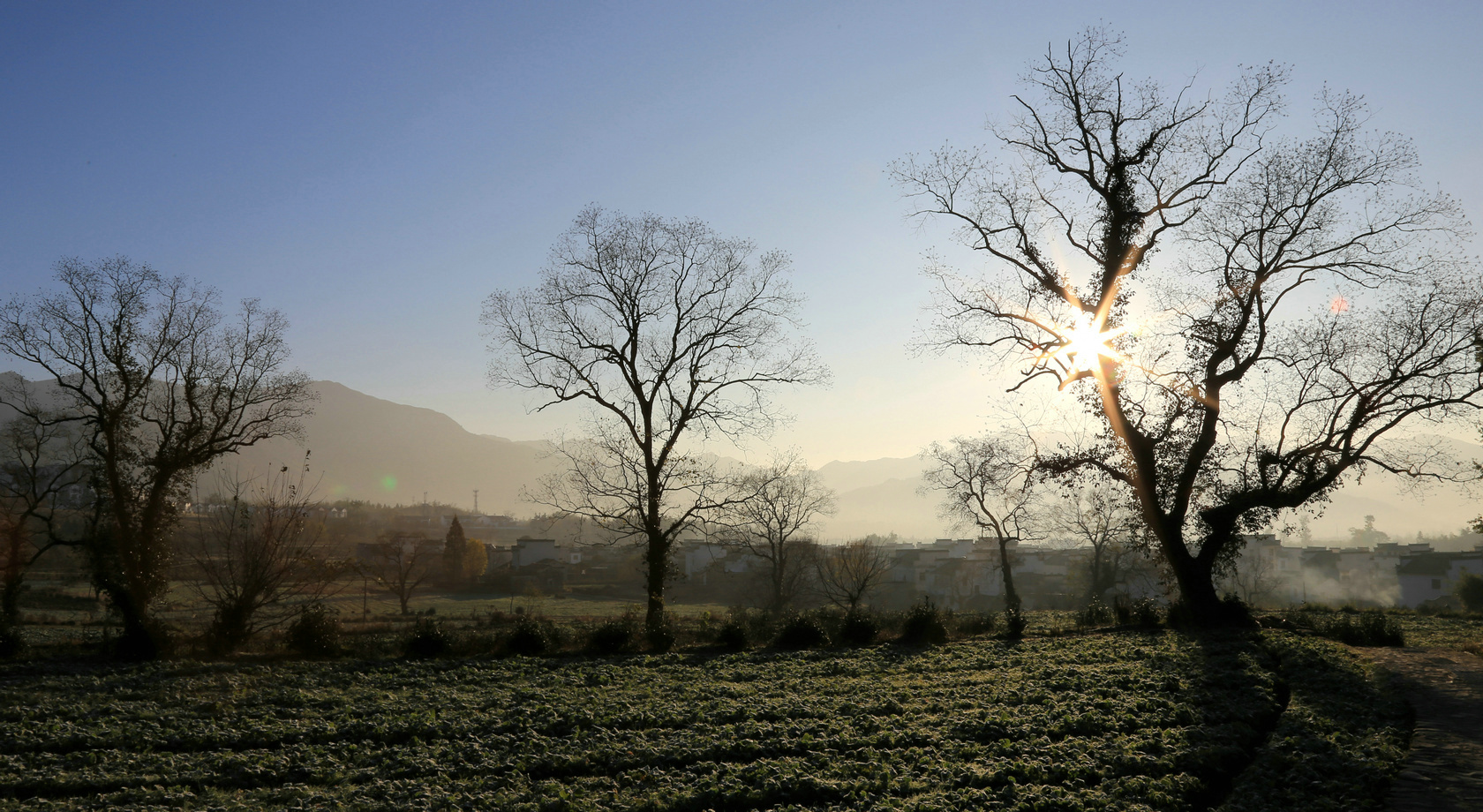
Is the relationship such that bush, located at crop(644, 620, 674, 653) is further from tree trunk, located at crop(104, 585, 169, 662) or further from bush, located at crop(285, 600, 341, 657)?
tree trunk, located at crop(104, 585, 169, 662)

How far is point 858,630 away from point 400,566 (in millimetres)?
38387

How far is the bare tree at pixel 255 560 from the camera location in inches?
652

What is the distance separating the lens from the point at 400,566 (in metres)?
49.0

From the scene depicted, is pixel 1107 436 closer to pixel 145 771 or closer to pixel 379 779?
pixel 379 779

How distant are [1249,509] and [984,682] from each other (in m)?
14.0

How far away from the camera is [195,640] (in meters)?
16.7

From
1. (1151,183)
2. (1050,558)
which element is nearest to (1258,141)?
(1151,183)

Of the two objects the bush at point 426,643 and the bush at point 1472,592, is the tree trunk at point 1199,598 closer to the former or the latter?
the bush at point 426,643

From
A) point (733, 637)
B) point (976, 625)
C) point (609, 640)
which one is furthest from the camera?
point (976, 625)

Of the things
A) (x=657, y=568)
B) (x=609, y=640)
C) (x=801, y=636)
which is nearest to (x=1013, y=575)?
(x=657, y=568)

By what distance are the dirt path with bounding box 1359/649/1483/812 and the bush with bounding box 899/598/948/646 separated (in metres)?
9.04

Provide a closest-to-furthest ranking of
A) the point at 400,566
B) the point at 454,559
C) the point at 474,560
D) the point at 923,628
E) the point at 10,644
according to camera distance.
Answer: the point at 10,644
the point at 923,628
the point at 400,566
the point at 454,559
the point at 474,560

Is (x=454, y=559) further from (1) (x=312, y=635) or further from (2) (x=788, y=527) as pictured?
(1) (x=312, y=635)

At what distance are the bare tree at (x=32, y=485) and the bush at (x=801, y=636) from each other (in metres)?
24.8
